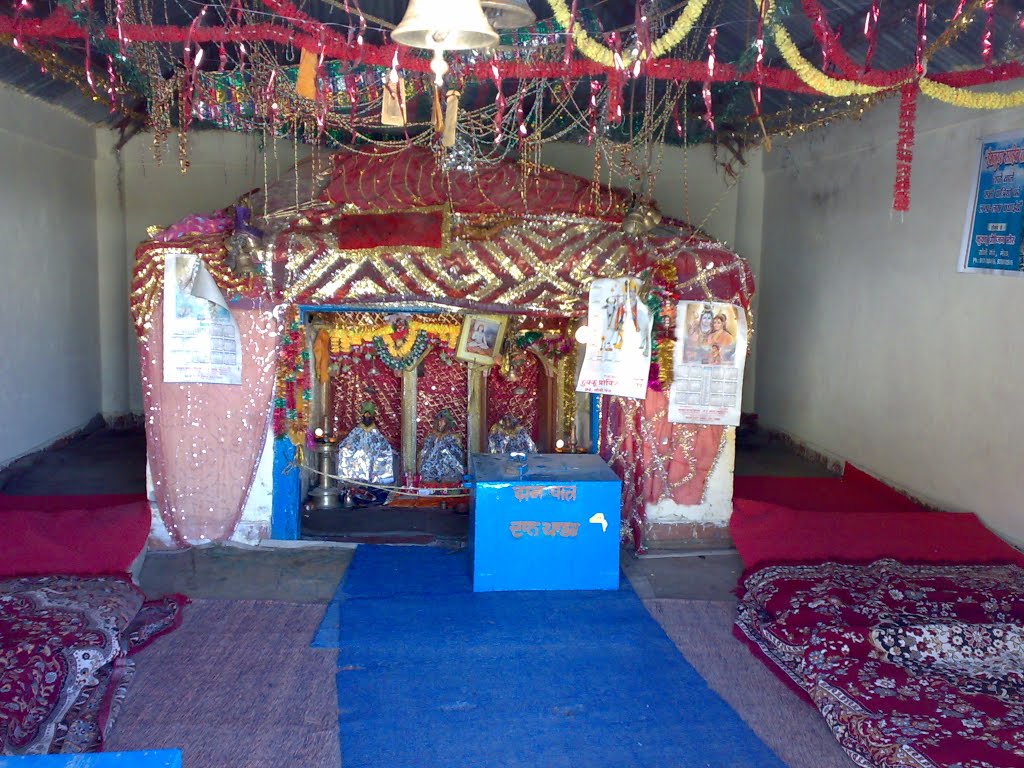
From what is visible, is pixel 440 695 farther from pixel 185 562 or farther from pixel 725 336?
pixel 725 336

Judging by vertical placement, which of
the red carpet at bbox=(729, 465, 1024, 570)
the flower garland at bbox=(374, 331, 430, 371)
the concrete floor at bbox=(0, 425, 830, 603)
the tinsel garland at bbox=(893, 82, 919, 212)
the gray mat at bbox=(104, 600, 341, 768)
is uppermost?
the tinsel garland at bbox=(893, 82, 919, 212)

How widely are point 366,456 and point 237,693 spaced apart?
275 centimetres

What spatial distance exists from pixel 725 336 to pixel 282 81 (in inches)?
119

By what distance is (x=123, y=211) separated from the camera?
8836mm

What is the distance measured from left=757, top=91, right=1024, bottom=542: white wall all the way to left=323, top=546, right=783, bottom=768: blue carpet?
102 inches

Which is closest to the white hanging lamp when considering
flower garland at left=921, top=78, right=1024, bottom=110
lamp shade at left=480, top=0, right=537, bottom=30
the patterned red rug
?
lamp shade at left=480, top=0, right=537, bottom=30

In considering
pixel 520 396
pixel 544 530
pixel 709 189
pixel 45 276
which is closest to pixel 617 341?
pixel 544 530

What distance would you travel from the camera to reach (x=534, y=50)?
487 centimetres

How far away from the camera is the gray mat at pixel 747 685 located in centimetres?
334

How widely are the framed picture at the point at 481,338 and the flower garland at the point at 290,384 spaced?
3.95 feet

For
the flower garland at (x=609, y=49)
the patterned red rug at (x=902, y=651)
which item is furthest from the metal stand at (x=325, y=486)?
the flower garland at (x=609, y=49)

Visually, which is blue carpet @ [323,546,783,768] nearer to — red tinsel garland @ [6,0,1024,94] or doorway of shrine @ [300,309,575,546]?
doorway of shrine @ [300,309,575,546]

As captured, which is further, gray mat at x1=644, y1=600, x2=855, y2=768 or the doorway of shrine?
the doorway of shrine

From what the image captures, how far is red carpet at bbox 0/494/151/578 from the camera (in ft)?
15.2
